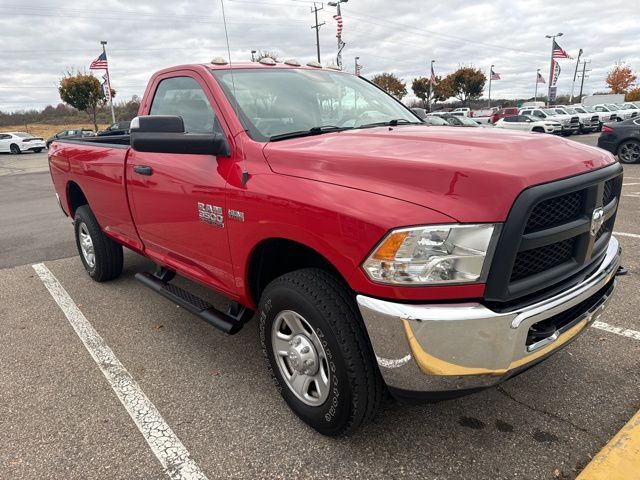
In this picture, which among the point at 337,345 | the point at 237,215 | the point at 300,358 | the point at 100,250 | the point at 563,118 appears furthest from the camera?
the point at 563,118

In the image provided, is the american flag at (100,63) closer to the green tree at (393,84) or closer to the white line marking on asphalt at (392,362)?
the white line marking on asphalt at (392,362)

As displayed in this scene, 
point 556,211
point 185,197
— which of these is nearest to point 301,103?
point 185,197

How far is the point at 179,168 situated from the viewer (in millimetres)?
3061

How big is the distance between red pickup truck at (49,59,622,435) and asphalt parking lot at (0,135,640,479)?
29 centimetres

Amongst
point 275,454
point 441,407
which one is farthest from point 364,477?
point 441,407

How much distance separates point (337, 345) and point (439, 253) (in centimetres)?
62

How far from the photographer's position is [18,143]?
31.0 m

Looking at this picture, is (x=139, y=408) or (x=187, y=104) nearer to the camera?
(x=139, y=408)

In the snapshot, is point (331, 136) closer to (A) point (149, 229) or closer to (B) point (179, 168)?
(B) point (179, 168)

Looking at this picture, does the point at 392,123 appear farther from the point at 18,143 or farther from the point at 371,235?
the point at 18,143

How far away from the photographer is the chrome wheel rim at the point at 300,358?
7.79 feet

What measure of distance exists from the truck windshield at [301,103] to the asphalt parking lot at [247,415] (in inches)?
62.5

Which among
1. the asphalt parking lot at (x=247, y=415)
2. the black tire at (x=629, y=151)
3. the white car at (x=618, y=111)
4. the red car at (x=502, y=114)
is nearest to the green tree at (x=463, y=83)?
the red car at (x=502, y=114)

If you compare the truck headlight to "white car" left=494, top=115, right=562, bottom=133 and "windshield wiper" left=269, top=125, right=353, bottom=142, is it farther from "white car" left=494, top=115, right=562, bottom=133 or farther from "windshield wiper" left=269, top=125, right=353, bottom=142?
"white car" left=494, top=115, right=562, bottom=133
